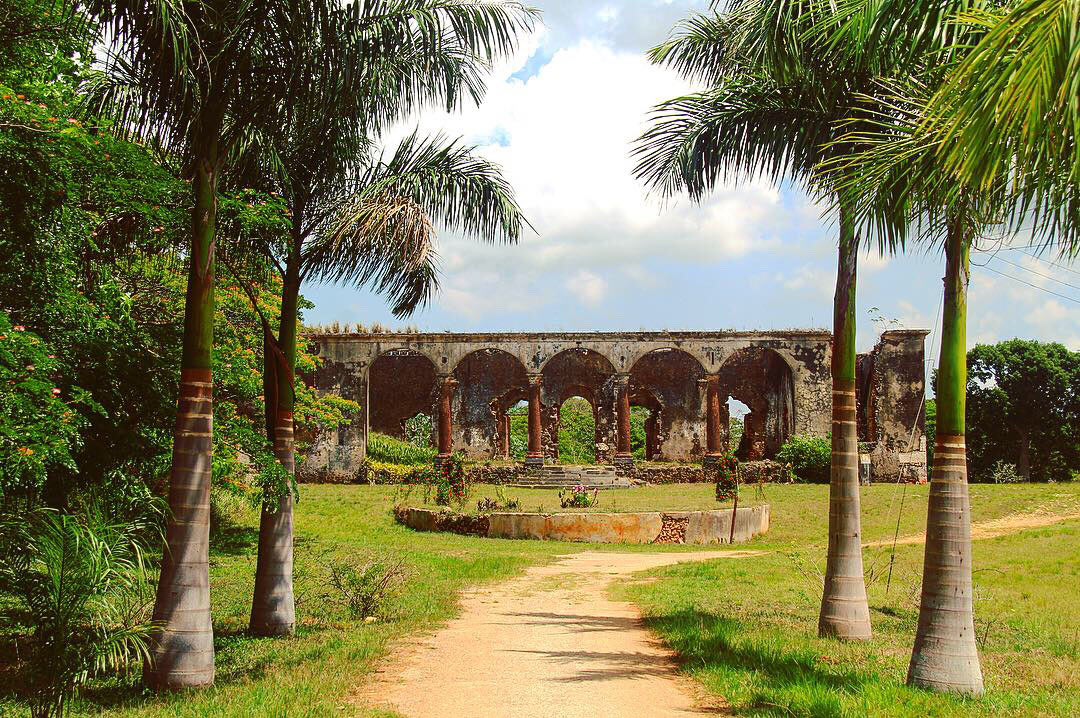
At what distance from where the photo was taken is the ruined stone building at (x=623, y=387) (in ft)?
89.4

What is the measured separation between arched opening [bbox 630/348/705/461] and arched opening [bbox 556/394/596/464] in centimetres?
517

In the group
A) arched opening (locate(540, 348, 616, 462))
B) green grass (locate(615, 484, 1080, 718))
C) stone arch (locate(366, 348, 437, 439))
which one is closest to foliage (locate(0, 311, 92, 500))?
green grass (locate(615, 484, 1080, 718))

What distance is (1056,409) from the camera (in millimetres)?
32969

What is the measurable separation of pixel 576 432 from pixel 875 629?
108ft

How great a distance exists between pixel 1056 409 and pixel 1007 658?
30.7 metres

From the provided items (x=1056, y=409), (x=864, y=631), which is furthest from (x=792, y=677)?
(x=1056, y=409)

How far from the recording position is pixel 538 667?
20.0 ft

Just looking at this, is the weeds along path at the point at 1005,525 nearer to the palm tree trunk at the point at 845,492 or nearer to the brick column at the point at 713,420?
the palm tree trunk at the point at 845,492

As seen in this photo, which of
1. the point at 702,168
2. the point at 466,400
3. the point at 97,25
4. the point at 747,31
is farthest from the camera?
the point at 466,400

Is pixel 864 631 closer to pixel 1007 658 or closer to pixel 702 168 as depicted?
pixel 1007 658

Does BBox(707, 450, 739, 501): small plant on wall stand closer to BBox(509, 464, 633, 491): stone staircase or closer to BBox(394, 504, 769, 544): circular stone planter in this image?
BBox(394, 504, 769, 544): circular stone planter

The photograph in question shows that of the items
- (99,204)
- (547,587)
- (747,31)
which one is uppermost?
(747,31)

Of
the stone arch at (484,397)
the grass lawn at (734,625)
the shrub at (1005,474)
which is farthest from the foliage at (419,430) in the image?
the shrub at (1005,474)

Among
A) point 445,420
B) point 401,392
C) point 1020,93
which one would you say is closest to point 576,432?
point 401,392
